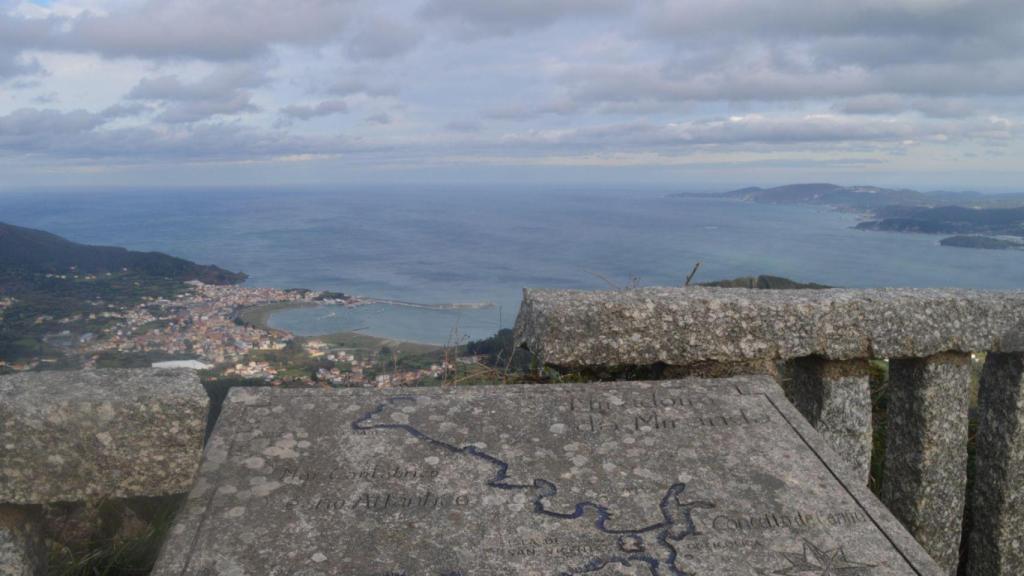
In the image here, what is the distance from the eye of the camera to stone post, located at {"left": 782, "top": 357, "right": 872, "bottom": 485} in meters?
3.73

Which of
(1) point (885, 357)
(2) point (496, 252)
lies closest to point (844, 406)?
(1) point (885, 357)

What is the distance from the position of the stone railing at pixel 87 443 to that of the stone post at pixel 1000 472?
3.99 metres

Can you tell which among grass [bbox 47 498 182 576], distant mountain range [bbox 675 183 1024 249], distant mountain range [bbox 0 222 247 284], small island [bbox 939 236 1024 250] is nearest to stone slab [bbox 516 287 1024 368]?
grass [bbox 47 498 182 576]

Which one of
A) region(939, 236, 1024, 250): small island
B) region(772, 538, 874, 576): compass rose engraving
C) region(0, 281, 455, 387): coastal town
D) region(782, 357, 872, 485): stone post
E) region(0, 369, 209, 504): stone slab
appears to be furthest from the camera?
region(939, 236, 1024, 250): small island

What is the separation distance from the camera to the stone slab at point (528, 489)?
7.25 ft

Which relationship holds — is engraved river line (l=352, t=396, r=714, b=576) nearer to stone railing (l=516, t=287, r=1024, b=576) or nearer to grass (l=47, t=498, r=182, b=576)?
stone railing (l=516, t=287, r=1024, b=576)

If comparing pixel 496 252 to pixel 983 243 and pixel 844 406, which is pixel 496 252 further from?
pixel 844 406

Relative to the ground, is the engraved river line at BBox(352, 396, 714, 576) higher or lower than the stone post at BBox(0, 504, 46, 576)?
higher

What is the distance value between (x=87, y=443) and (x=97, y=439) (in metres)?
0.03

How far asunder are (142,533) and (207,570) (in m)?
1.47

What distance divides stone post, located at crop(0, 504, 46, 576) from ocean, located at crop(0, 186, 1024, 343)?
331cm

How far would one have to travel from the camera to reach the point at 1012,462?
385 cm

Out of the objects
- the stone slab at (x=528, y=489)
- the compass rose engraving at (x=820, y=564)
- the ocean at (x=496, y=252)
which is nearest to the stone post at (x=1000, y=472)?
the stone slab at (x=528, y=489)

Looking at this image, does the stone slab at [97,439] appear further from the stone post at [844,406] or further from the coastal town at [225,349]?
the stone post at [844,406]
